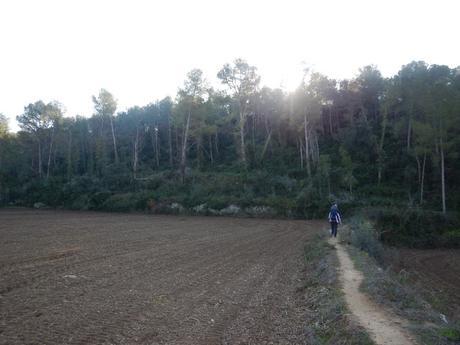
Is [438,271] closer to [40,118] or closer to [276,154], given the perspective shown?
[276,154]

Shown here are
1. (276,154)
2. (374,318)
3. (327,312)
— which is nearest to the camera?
(374,318)

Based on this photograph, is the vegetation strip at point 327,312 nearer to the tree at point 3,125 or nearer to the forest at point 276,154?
the forest at point 276,154

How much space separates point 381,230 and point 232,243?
49.8 ft

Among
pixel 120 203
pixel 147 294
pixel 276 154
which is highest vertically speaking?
pixel 276 154

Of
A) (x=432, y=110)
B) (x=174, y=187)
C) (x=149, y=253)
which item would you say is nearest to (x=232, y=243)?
(x=149, y=253)

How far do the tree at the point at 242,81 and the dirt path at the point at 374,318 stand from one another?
122ft

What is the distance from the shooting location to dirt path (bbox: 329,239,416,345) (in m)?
5.90

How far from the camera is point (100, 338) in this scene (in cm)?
628

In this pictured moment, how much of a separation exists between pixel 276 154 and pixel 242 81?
11.2 meters

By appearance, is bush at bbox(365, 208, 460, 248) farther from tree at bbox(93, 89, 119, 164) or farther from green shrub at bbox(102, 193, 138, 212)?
tree at bbox(93, 89, 119, 164)

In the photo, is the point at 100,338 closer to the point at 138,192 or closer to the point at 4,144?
the point at 138,192

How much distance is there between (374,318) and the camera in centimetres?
696

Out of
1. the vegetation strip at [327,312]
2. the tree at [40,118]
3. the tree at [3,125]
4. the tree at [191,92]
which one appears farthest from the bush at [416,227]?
the tree at [3,125]

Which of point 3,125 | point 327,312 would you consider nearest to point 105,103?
point 3,125
